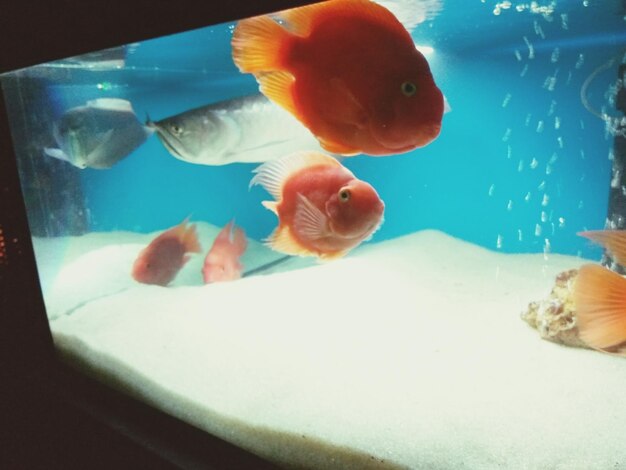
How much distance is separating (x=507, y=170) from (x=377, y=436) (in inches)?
169

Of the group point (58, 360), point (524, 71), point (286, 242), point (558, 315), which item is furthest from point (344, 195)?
point (524, 71)

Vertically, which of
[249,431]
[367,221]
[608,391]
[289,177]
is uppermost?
[289,177]

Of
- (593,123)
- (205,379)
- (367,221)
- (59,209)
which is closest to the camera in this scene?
(367,221)

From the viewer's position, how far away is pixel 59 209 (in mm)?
3119

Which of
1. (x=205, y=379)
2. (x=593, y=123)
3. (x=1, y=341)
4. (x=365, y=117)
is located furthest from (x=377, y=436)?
(x=593, y=123)

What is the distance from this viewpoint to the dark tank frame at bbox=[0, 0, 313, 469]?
146cm

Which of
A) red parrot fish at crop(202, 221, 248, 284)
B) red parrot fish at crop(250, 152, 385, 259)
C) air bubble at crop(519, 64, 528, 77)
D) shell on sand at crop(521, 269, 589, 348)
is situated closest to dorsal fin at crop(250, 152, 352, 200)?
red parrot fish at crop(250, 152, 385, 259)

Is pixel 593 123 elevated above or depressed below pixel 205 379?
above

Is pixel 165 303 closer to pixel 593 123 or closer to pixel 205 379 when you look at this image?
pixel 205 379

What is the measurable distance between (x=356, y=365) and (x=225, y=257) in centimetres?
277

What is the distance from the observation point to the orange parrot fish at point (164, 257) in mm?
4016

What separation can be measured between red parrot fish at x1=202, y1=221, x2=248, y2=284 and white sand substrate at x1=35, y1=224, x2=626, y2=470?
1.03m

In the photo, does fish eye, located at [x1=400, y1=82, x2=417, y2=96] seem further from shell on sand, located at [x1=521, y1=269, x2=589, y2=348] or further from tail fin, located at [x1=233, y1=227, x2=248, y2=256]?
tail fin, located at [x1=233, y1=227, x2=248, y2=256]

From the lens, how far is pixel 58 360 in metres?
2.40
